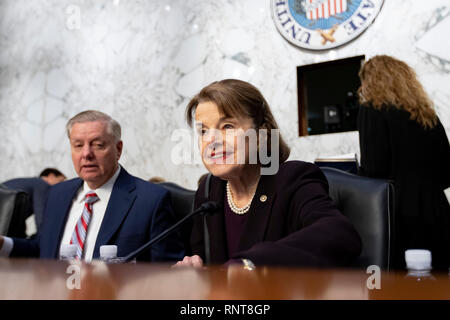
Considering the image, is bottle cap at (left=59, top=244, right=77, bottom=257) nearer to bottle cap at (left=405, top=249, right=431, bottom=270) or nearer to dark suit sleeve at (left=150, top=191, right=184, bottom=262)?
dark suit sleeve at (left=150, top=191, right=184, bottom=262)

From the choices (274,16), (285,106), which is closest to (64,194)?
(285,106)

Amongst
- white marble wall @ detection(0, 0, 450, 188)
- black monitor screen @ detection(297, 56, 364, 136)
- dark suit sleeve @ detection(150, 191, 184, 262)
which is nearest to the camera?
dark suit sleeve @ detection(150, 191, 184, 262)

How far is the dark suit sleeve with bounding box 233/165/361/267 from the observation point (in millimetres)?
945

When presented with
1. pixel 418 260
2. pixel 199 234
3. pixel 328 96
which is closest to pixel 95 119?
pixel 199 234

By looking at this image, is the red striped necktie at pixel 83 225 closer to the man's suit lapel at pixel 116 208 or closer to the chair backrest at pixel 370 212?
the man's suit lapel at pixel 116 208

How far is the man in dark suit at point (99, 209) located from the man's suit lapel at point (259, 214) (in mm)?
501

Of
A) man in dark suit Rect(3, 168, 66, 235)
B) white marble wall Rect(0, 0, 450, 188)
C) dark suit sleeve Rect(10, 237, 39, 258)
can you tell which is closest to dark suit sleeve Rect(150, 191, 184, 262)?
dark suit sleeve Rect(10, 237, 39, 258)

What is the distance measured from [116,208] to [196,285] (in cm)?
148

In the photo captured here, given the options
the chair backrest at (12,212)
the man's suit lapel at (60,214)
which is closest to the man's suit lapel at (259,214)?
the man's suit lapel at (60,214)

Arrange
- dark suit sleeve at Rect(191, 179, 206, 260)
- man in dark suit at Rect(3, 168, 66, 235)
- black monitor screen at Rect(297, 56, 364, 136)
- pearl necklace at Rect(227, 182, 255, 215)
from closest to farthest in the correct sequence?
pearl necklace at Rect(227, 182, 255, 215), dark suit sleeve at Rect(191, 179, 206, 260), man in dark suit at Rect(3, 168, 66, 235), black monitor screen at Rect(297, 56, 364, 136)

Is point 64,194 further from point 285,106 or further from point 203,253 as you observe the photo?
point 285,106

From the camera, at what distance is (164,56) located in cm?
464

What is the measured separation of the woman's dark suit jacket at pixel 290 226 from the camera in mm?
962

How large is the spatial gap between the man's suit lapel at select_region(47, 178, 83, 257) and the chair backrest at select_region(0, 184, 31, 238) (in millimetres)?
208
